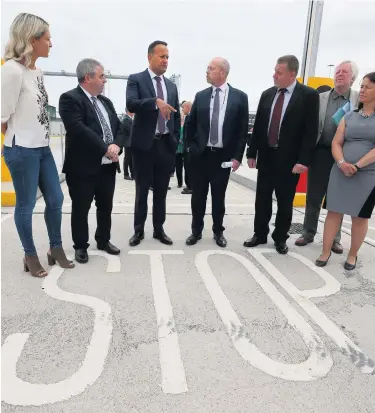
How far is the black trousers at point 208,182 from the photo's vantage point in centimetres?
376

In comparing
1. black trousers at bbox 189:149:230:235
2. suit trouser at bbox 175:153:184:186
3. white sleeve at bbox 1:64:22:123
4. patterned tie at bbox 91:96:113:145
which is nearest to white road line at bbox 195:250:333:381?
black trousers at bbox 189:149:230:235

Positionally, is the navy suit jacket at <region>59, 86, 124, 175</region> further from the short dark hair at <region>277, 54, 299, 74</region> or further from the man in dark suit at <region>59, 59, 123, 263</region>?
the short dark hair at <region>277, 54, 299, 74</region>

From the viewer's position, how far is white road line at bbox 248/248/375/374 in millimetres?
2019

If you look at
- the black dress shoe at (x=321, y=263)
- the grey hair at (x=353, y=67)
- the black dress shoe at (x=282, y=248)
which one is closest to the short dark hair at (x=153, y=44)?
the grey hair at (x=353, y=67)

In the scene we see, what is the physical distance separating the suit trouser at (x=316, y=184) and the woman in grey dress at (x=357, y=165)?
1.67 ft

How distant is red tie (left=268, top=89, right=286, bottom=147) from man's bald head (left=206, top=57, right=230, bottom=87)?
614 millimetres

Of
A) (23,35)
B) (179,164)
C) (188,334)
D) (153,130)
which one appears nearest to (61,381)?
(188,334)

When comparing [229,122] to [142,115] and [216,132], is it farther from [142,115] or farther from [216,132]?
[142,115]

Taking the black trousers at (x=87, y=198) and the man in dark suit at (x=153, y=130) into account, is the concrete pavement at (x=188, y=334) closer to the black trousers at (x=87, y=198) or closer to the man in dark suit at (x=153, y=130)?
the black trousers at (x=87, y=198)

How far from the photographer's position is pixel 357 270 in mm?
3393

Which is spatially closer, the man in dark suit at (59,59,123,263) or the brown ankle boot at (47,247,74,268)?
the man in dark suit at (59,59,123,263)

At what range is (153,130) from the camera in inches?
139

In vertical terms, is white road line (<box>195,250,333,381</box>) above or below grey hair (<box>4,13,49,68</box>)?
below

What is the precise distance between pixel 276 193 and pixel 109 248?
6.30 ft
